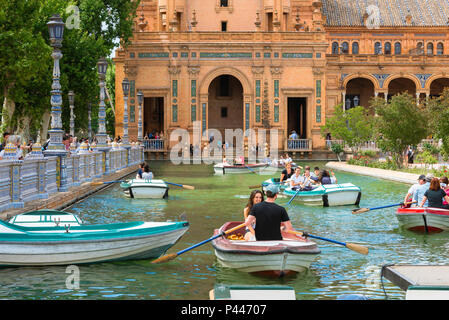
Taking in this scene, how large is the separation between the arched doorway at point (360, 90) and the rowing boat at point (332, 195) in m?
46.5

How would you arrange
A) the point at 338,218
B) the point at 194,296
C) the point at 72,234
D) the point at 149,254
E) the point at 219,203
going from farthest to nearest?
the point at 219,203, the point at 338,218, the point at 149,254, the point at 72,234, the point at 194,296

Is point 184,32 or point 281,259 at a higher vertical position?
point 184,32

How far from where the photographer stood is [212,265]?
12.7 meters

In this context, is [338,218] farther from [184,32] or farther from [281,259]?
[184,32]

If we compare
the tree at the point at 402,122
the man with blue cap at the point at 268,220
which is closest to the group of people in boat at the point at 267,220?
the man with blue cap at the point at 268,220

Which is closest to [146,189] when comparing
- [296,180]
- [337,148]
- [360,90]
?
[296,180]

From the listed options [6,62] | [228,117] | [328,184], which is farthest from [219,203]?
[228,117]

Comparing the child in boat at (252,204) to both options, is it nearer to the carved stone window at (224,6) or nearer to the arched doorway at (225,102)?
the arched doorway at (225,102)

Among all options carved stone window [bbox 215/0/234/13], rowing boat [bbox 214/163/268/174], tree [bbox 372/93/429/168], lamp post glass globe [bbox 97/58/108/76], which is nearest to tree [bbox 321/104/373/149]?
tree [bbox 372/93/429/168]

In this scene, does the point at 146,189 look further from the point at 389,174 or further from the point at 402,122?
the point at 402,122

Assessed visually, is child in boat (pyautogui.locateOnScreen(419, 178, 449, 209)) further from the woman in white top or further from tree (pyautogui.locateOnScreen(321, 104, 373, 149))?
tree (pyautogui.locateOnScreen(321, 104, 373, 149))

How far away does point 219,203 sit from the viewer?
23.3 metres

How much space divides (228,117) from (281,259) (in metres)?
52.8

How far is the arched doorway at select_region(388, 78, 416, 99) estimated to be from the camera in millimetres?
67875
